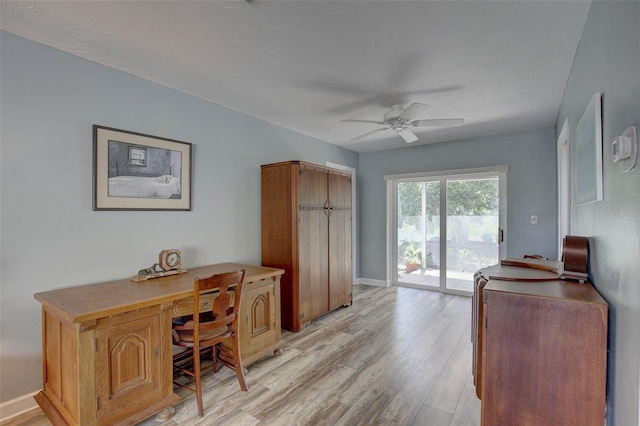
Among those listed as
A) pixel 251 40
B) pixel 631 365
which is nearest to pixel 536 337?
pixel 631 365

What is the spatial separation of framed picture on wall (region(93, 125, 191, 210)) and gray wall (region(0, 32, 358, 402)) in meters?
0.07

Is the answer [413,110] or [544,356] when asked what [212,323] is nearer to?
[544,356]

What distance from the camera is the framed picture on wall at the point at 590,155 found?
54.1 inches

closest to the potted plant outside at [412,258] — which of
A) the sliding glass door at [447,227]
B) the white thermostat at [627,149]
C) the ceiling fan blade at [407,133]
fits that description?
the sliding glass door at [447,227]

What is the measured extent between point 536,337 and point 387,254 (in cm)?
409

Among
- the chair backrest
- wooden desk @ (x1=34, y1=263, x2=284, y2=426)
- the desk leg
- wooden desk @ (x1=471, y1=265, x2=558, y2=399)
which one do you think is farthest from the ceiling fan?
the desk leg

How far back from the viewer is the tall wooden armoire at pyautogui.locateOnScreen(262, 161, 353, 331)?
131 inches

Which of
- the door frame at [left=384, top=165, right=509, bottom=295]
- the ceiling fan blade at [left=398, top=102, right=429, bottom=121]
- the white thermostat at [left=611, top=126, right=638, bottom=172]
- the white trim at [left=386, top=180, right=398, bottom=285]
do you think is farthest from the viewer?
the white trim at [left=386, top=180, right=398, bottom=285]

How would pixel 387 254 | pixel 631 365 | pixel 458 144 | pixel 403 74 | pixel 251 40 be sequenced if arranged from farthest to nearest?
pixel 387 254, pixel 458 144, pixel 403 74, pixel 251 40, pixel 631 365

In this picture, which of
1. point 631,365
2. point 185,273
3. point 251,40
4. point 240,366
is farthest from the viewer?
point 185,273

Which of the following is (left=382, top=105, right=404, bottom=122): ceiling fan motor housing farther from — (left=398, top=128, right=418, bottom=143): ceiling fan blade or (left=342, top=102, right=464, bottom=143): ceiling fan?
(left=398, top=128, right=418, bottom=143): ceiling fan blade

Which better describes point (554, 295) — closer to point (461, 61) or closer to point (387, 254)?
point (461, 61)

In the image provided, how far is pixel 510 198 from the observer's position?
4250 millimetres

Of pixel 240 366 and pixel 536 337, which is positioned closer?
pixel 536 337
